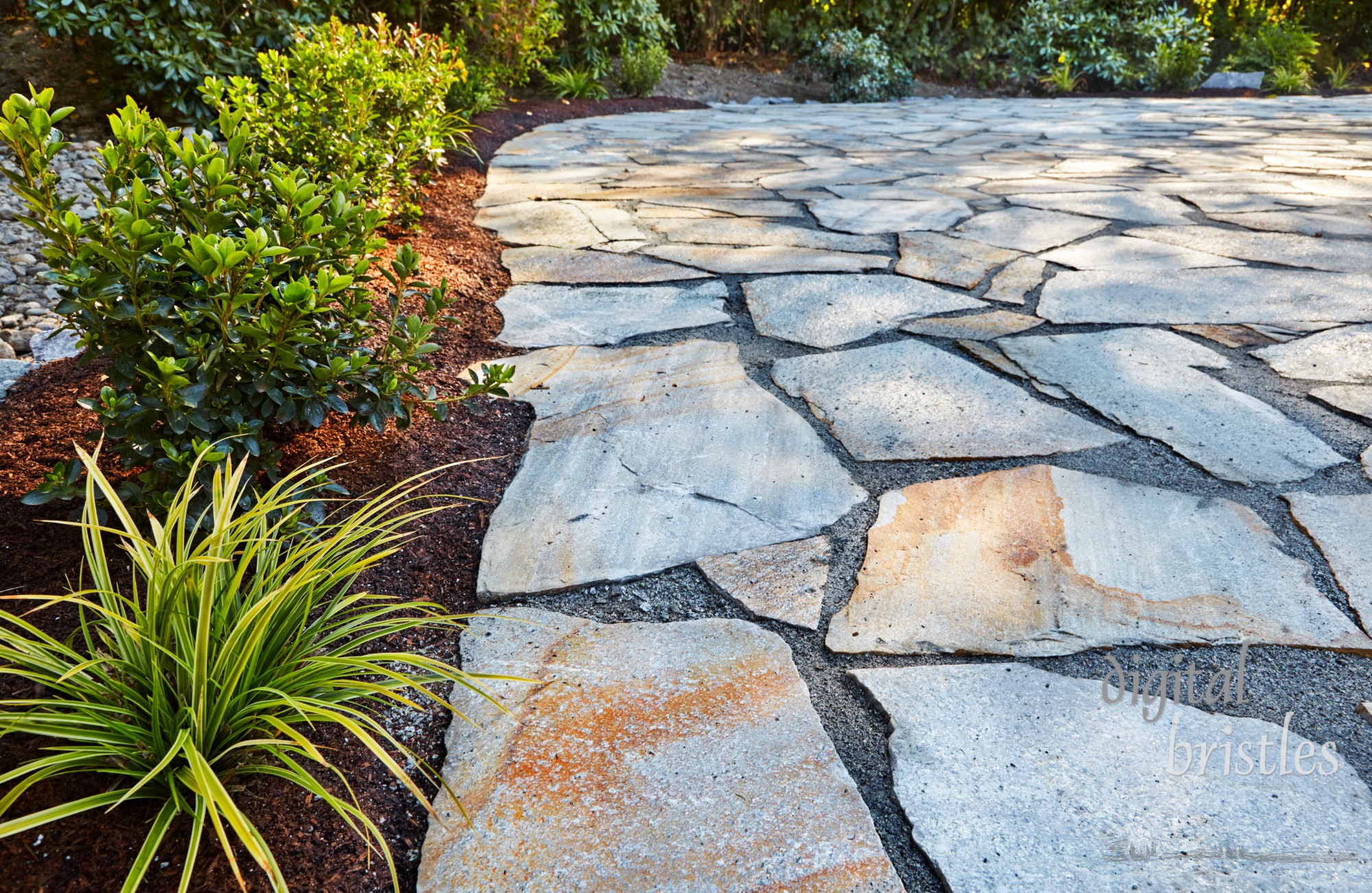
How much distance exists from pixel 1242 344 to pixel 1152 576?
4.16 ft

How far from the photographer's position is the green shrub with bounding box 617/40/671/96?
878 cm

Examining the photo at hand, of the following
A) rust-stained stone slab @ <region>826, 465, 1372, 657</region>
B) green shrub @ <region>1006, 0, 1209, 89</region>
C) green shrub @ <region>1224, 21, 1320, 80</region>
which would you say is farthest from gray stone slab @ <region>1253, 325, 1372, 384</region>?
green shrub @ <region>1224, 21, 1320, 80</region>

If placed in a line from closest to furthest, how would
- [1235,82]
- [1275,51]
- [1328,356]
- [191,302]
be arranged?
[191,302]
[1328,356]
[1235,82]
[1275,51]

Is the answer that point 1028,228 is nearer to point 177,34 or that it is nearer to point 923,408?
point 923,408

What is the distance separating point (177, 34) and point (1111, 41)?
10.1 metres

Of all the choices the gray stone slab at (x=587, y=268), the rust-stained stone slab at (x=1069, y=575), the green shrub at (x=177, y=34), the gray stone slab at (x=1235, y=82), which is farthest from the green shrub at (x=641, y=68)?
the rust-stained stone slab at (x=1069, y=575)

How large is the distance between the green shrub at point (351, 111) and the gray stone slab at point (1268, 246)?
285cm

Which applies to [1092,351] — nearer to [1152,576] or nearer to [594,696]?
[1152,576]

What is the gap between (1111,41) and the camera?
10695mm

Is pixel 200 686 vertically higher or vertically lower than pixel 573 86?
lower

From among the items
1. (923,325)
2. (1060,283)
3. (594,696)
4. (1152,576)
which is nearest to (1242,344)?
(1060,283)

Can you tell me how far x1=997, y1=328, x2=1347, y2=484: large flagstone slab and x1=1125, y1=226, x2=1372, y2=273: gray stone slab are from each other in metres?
0.96

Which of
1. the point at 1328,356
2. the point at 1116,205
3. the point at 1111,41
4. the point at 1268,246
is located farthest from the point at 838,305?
the point at 1111,41

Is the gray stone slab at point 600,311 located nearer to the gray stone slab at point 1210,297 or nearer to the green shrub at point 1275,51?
the gray stone slab at point 1210,297
